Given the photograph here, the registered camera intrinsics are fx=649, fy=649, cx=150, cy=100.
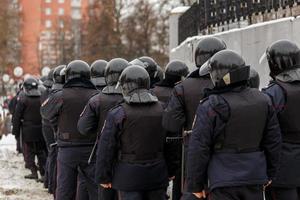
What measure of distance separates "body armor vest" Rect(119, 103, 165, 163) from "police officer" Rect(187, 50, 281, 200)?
3.58 ft

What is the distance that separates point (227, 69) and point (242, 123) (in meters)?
0.48

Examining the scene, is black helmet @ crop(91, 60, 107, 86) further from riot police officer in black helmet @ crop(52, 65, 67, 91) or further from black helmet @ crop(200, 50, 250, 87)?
black helmet @ crop(200, 50, 250, 87)

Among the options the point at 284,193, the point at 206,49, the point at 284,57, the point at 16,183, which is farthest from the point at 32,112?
the point at 284,193

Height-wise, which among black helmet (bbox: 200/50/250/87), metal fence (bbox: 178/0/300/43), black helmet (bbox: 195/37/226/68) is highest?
metal fence (bbox: 178/0/300/43)

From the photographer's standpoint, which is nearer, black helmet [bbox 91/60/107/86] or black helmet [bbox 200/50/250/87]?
black helmet [bbox 200/50/250/87]

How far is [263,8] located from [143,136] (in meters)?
5.64

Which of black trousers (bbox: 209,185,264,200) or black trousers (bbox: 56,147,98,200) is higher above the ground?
black trousers (bbox: 209,185,264,200)

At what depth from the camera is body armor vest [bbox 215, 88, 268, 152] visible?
5.28 meters

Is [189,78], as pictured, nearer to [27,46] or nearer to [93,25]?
[93,25]

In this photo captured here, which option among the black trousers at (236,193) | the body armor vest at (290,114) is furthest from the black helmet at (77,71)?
the black trousers at (236,193)

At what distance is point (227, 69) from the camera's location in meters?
5.43

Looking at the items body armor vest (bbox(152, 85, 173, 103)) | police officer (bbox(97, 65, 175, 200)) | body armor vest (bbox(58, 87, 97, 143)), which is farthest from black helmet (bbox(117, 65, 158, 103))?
body armor vest (bbox(58, 87, 97, 143))

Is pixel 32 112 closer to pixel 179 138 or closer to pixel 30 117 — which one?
pixel 30 117

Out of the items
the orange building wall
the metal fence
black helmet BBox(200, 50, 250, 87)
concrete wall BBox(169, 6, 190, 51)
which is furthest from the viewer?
the orange building wall
